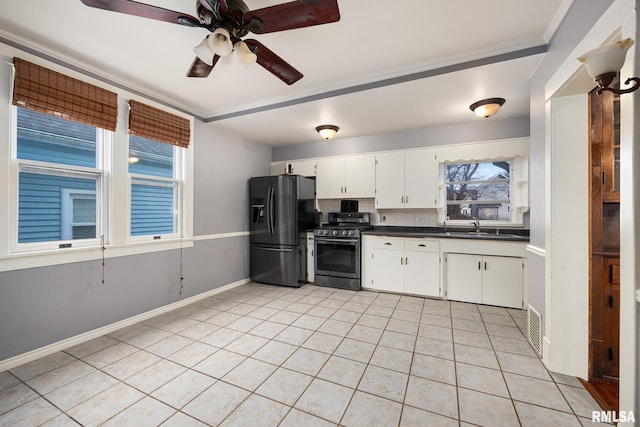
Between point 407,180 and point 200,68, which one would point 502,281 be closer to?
point 407,180

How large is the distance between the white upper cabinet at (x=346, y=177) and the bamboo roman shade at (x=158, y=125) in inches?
86.3

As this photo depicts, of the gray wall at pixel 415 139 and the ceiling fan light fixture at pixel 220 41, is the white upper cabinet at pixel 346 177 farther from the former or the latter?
the ceiling fan light fixture at pixel 220 41

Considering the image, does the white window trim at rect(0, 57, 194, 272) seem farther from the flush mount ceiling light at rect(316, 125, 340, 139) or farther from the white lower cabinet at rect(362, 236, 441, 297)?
the white lower cabinet at rect(362, 236, 441, 297)

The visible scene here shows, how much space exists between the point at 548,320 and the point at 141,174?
13.4 ft

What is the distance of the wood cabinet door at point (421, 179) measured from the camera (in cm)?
387

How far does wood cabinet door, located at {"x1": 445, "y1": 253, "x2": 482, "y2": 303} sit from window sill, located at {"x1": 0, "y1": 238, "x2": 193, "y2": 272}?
11.9 feet

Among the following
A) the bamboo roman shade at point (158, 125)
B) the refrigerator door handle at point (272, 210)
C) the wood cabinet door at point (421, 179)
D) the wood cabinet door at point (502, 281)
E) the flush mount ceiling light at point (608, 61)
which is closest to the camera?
the flush mount ceiling light at point (608, 61)

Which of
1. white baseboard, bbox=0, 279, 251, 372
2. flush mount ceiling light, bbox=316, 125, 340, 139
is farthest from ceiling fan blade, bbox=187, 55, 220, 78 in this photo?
white baseboard, bbox=0, 279, 251, 372

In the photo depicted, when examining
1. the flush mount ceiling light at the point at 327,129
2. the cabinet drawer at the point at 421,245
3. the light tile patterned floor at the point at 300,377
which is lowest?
the light tile patterned floor at the point at 300,377

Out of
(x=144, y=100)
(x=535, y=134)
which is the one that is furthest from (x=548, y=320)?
(x=144, y=100)

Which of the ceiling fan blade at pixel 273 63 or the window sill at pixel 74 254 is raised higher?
the ceiling fan blade at pixel 273 63

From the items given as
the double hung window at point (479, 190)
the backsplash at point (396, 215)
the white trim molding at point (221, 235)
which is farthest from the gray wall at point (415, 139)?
the white trim molding at point (221, 235)

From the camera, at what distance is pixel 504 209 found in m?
3.71

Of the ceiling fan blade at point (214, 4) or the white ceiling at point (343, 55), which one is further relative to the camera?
the white ceiling at point (343, 55)
